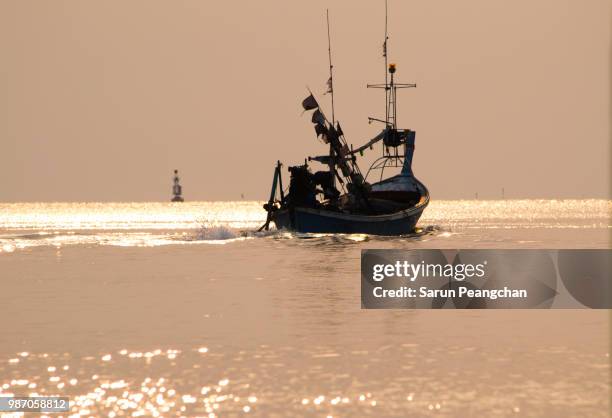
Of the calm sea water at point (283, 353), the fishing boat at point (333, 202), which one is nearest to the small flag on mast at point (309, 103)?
the fishing boat at point (333, 202)

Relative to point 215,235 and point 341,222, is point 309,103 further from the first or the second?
point 215,235

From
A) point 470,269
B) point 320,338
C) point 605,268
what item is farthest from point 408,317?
point 605,268

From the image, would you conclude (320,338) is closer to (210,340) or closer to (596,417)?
(210,340)

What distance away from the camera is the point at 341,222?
90.1 metres

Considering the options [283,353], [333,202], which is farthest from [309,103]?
[283,353]

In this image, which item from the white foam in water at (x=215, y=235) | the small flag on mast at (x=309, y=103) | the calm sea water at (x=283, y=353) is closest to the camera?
the calm sea water at (x=283, y=353)

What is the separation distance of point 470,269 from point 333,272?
6.56 meters

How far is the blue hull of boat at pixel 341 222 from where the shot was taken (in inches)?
3526

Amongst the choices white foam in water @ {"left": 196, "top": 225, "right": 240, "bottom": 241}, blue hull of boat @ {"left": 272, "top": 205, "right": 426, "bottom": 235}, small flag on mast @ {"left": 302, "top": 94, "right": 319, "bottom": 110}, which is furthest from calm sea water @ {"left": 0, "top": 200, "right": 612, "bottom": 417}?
white foam in water @ {"left": 196, "top": 225, "right": 240, "bottom": 241}

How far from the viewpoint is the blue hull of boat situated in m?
89.6

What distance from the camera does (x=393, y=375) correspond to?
2506 centimetres

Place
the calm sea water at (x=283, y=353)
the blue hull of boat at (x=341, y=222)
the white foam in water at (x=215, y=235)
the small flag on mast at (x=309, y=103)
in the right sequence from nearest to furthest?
the calm sea water at (x=283, y=353)
the blue hull of boat at (x=341, y=222)
the small flag on mast at (x=309, y=103)
the white foam in water at (x=215, y=235)

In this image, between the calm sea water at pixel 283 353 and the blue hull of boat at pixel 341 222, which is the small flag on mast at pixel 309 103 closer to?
the blue hull of boat at pixel 341 222

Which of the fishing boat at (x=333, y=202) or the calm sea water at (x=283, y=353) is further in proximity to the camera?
the fishing boat at (x=333, y=202)
